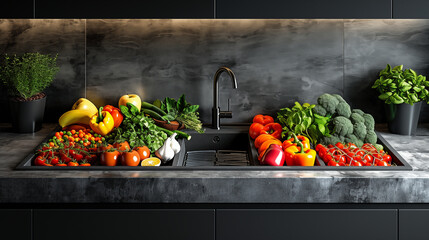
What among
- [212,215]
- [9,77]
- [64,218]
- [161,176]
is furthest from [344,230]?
[9,77]

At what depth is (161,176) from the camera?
218cm

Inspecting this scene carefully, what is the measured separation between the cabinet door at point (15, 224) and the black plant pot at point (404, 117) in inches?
70.9

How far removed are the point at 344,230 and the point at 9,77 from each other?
1.76 m

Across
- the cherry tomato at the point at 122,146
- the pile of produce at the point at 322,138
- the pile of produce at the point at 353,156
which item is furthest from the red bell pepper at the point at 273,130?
the cherry tomato at the point at 122,146

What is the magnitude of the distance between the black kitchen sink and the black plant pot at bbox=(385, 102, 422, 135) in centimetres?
16

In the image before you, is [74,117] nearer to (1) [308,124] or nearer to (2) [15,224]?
(2) [15,224]

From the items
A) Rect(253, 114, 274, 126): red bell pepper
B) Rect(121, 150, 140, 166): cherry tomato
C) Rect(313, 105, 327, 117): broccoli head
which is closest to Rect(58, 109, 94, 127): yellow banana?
Rect(121, 150, 140, 166): cherry tomato

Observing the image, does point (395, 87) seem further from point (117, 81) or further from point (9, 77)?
point (9, 77)

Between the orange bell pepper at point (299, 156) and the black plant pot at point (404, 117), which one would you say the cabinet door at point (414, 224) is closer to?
the orange bell pepper at point (299, 156)

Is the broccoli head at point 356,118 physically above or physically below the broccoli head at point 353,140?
above

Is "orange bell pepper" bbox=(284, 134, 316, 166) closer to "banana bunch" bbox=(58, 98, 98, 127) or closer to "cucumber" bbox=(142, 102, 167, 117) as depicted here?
"cucumber" bbox=(142, 102, 167, 117)

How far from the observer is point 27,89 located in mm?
2789

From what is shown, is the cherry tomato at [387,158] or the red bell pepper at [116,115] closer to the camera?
the cherry tomato at [387,158]

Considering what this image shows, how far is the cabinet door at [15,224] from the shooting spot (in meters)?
2.20
